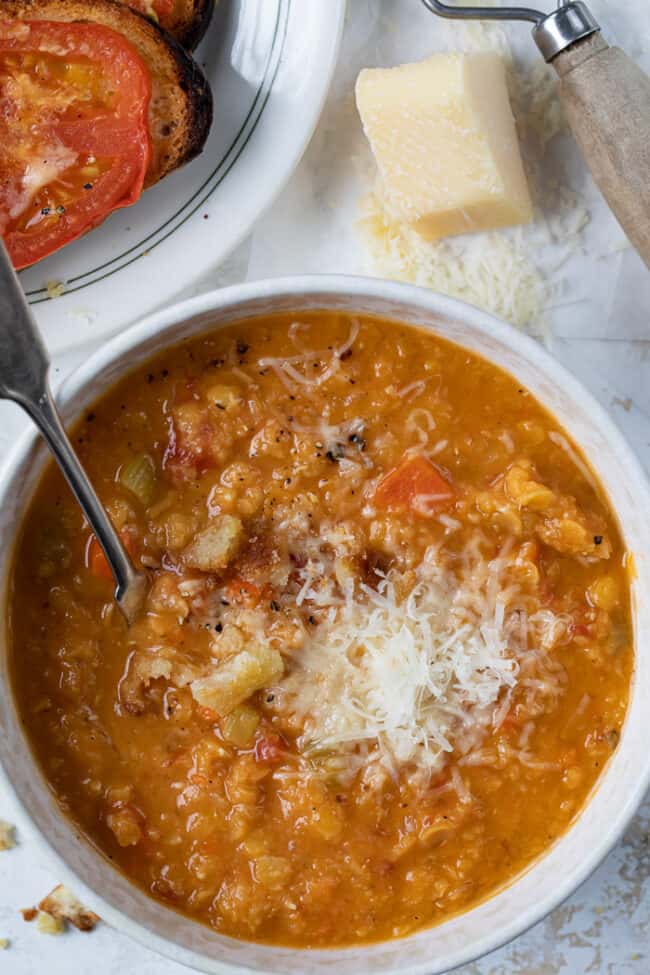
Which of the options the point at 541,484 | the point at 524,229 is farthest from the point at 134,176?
the point at 541,484

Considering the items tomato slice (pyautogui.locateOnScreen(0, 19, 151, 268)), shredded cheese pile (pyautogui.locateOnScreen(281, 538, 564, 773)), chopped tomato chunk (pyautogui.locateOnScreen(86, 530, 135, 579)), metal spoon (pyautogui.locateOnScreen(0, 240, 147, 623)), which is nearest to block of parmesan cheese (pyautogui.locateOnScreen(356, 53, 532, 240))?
tomato slice (pyautogui.locateOnScreen(0, 19, 151, 268))

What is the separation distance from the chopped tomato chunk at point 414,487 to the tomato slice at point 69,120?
1073 millimetres

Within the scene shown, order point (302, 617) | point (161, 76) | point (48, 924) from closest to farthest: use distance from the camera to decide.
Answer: point (302, 617) < point (161, 76) < point (48, 924)

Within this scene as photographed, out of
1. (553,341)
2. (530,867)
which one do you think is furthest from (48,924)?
(553,341)

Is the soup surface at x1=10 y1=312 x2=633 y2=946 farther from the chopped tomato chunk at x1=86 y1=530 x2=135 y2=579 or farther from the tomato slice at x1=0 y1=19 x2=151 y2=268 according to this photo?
the tomato slice at x1=0 y1=19 x2=151 y2=268

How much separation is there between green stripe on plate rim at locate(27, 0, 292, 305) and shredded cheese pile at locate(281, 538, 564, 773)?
113 centimetres

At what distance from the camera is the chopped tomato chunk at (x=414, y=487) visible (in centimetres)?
294

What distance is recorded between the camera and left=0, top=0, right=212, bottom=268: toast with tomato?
10.2 feet

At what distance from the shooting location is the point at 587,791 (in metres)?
3.09

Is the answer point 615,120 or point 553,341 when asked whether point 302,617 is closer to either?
point 553,341

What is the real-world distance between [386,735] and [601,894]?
110 cm

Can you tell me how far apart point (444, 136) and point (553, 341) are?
2.27 ft

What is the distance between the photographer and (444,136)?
3230mm

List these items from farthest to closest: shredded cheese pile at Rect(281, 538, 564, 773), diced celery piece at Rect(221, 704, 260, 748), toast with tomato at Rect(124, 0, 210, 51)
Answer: toast with tomato at Rect(124, 0, 210, 51)
diced celery piece at Rect(221, 704, 260, 748)
shredded cheese pile at Rect(281, 538, 564, 773)
